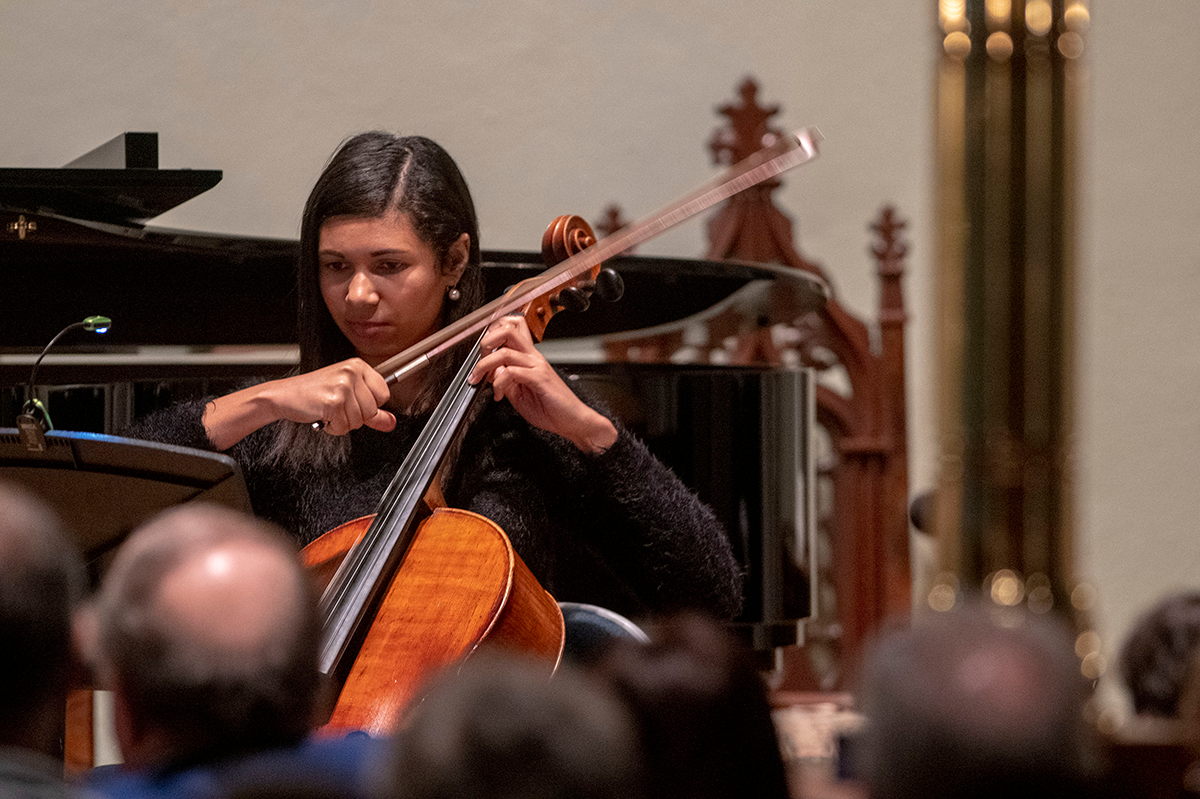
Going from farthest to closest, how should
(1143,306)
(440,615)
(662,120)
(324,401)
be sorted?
(662,120) < (1143,306) < (324,401) < (440,615)

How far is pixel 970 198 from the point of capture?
2.70 feet

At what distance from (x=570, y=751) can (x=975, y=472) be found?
31 cm

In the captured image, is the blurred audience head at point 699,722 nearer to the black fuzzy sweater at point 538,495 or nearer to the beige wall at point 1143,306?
the black fuzzy sweater at point 538,495

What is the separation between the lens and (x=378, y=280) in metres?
1.81

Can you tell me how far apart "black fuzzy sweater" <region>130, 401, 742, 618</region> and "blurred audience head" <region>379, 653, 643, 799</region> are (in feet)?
3.45

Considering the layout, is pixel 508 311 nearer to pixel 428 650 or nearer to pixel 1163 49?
pixel 428 650

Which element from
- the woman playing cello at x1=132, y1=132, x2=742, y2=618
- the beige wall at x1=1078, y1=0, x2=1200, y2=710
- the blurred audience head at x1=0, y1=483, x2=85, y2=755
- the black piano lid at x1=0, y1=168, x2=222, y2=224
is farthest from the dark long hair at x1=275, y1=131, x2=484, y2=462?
the beige wall at x1=1078, y1=0, x2=1200, y2=710

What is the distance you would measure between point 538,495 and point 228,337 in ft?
4.09

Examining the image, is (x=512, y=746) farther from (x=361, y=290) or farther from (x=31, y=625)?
(x=361, y=290)

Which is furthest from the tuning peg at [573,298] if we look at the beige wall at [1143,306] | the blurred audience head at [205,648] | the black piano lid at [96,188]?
the beige wall at [1143,306]

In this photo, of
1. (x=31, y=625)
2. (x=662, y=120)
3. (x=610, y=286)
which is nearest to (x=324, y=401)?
(x=610, y=286)

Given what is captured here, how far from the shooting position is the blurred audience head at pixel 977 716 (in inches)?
25.6

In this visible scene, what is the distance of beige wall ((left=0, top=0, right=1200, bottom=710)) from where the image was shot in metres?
4.25

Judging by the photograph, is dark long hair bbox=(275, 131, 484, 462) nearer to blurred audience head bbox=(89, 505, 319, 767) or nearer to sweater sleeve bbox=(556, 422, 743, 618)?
sweater sleeve bbox=(556, 422, 743, 618)
